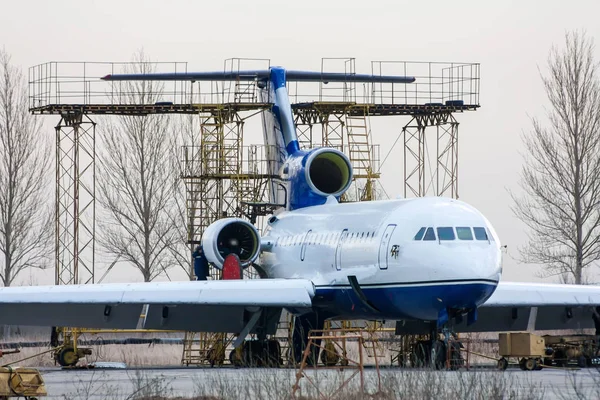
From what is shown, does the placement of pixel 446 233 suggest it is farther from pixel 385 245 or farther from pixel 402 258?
pixel 385 245

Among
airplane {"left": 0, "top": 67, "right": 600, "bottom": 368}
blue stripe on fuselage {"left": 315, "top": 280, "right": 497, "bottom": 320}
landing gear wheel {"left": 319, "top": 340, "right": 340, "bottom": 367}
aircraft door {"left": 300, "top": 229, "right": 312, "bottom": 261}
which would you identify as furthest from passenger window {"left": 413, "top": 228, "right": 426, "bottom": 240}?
landing gear wheel {"left": 319, "top": 340, "right": 340, "bottom": 367}

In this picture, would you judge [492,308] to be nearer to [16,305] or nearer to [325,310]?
[325,310]

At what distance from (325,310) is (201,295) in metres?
4.03

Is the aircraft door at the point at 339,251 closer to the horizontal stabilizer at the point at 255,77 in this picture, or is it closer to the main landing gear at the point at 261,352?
the main landing gear at the point at 261,352

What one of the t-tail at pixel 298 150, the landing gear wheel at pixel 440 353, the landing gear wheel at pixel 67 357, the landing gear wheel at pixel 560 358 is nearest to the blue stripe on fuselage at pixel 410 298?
the landing gear wheel at pixel 440 353

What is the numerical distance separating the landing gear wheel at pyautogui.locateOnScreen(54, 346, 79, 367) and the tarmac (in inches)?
256

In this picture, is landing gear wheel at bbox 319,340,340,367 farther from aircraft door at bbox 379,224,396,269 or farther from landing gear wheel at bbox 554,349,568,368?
aircraft door at bbox 379,224,396,269

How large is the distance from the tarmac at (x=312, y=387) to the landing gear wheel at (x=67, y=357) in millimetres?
6511

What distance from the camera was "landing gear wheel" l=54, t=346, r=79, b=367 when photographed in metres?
35.4

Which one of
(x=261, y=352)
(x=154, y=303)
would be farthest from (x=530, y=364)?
(x=154, y=303)

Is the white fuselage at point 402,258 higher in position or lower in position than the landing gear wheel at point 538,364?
higher

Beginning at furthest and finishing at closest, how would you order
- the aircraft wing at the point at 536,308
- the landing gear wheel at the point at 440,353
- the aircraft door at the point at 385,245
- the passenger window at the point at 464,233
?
the aircraft wing at the point at 536,308 < the aircraft door at the point at 385,245 < the landing gear wheel at the point at 440,353 < the passenger window at the point at 464,233

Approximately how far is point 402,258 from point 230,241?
8245 millimetres

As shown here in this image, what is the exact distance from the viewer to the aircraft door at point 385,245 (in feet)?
92.7
